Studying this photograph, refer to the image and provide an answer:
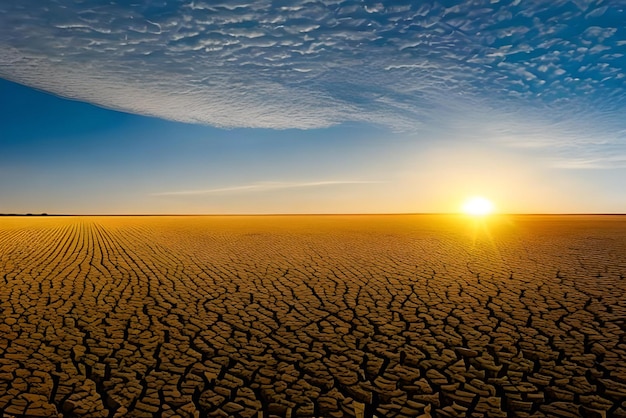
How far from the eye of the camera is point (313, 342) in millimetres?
4902

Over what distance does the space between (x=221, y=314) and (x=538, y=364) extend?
3.94 m

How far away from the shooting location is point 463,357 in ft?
Answer: 14.5

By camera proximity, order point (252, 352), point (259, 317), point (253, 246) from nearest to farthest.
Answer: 1. point (252, 352)
2. point (259, 317)
3. point (253, 246)

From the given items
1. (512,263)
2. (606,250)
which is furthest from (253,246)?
(606,250)

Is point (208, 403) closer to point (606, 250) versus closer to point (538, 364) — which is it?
Answer: point (538, 364)

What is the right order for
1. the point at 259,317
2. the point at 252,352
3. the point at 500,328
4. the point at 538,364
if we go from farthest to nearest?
the point at 259,317, the point at 500,328, the point at 252,352, the point at 538,364

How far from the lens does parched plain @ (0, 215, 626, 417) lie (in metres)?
3.54

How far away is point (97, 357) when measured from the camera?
4430mm

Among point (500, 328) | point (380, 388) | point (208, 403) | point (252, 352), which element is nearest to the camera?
point (208, 403)

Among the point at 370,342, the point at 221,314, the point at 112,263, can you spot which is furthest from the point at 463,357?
the point at 112,263

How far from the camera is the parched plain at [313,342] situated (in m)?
3.54

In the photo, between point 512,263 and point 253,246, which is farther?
point 253,246

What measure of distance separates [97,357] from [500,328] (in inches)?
183

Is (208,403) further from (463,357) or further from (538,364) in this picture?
(538,364)
